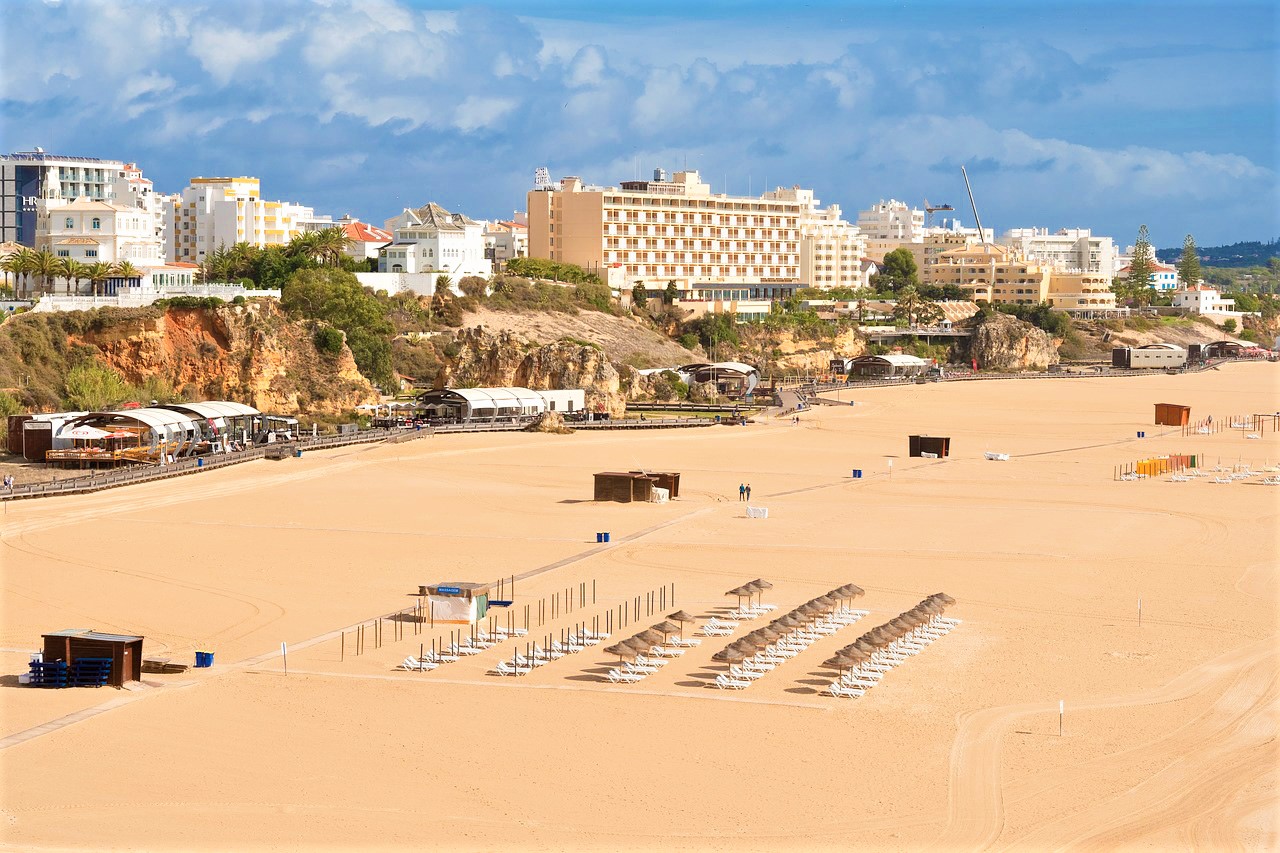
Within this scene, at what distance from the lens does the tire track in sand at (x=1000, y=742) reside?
17.2 m

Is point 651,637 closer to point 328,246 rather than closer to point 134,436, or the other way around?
point 134,436

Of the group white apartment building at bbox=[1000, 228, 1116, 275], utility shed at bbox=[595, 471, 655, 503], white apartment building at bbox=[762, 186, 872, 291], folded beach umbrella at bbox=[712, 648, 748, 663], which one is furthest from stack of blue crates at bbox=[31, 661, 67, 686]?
white apartment building at bbox=[1000, 228, 1116, 275]

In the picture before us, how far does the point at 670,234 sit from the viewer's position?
365 feet

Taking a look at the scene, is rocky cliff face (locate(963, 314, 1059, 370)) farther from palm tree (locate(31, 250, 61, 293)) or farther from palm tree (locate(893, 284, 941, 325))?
palm tree (locate(31, 250, 61, 293))

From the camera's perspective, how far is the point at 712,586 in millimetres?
29812

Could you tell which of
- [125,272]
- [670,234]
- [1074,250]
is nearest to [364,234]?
[670,234]

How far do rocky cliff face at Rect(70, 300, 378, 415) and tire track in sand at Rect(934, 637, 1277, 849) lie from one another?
144 feet

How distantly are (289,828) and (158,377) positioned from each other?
44.9m

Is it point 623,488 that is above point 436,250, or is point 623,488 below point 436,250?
below

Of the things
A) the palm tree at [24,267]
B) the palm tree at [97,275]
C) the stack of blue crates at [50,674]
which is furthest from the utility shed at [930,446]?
the stack of blue crates at [50,674]

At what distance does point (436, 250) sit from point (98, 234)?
1939cm

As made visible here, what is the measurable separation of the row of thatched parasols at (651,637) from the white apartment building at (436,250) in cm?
6421

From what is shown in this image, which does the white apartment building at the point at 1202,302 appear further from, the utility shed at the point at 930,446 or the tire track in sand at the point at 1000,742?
the tire track in sand at the point at 1000,742

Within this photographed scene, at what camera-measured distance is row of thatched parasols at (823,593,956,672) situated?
919 inches
